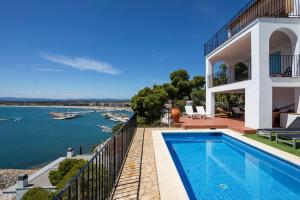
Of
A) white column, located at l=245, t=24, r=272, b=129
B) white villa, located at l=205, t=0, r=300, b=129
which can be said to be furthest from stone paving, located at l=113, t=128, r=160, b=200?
white villa, located at l=205, t=0, r=300, b=129

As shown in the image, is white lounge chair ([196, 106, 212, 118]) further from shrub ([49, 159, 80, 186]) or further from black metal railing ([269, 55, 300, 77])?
shrub ([49, 159, 80, 186])

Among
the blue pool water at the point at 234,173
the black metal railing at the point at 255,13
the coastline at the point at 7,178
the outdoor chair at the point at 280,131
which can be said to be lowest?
Answer: the coastline at the point at 7,178

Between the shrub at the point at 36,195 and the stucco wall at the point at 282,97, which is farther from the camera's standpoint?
the stucco wall at the point at 282,97

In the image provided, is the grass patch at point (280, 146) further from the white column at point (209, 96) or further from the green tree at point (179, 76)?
the green tree at point (179, 76)

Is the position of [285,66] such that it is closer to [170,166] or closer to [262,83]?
[262,83]

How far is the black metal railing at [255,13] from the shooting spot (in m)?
10.5

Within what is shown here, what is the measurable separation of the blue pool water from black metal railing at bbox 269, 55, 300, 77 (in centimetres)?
492

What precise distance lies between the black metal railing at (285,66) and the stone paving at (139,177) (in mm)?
8207

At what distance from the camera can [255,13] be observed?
1381cm

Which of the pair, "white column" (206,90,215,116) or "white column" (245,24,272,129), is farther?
"white column" (206,90,215,116)

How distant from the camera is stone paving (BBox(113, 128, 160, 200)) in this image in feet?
11.3

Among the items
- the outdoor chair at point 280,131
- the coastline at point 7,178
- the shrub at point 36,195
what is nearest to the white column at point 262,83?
the outdoor chair at point 280,131

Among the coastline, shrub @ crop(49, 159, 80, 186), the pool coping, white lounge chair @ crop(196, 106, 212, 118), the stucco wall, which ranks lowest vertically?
the coastline

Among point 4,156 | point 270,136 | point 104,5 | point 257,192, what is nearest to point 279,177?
point 257,192
